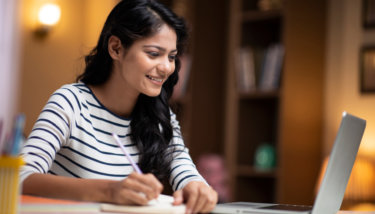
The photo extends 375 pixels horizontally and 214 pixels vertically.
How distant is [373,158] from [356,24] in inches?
33.9

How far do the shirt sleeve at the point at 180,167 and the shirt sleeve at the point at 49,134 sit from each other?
12.0 inches

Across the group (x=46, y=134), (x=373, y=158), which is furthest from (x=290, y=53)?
(x=46, y=134)

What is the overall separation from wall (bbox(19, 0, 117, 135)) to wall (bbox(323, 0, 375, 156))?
1.92 metres

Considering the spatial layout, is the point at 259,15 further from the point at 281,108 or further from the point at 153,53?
the point at 153,53

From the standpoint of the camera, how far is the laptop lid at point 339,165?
112 cm

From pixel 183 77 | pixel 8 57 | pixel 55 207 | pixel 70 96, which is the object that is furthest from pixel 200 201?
pixel 8 57

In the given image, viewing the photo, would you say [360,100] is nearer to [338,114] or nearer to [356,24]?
[338,114]

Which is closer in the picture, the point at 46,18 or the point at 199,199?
the point at 199,199

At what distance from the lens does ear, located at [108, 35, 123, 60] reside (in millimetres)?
1585

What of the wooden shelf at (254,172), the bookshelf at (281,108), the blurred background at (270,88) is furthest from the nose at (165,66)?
the wooden shelf at (254,172)

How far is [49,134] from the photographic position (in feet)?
4.58

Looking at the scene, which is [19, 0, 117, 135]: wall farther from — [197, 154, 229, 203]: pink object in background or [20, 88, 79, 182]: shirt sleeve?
[20, 88, 79, 182]: shirt sleeve

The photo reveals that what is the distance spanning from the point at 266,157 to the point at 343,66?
2.51ft

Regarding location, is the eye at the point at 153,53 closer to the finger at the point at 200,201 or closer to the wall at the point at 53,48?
the finger at the point at 200,201
